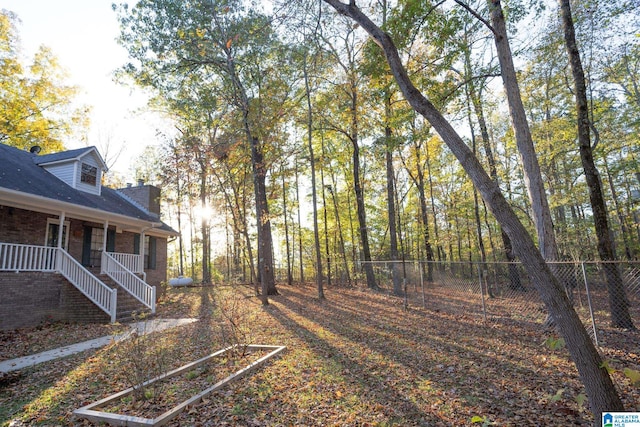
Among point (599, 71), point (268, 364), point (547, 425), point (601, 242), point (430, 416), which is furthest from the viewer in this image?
point (599, 71)

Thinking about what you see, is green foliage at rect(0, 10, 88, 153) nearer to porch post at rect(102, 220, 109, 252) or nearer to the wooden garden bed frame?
porch post at rect(102, 220, 109, 252)

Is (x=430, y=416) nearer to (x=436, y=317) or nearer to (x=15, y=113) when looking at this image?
(x=436, y=317)

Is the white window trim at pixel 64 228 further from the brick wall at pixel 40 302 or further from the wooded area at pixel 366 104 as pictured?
the wooded area at pixel 366 104

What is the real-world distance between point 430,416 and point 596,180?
21.1 feet

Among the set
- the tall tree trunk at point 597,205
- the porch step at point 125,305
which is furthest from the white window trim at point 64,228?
the tall tree trunk at point 597,205

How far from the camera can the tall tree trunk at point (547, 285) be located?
2715mm

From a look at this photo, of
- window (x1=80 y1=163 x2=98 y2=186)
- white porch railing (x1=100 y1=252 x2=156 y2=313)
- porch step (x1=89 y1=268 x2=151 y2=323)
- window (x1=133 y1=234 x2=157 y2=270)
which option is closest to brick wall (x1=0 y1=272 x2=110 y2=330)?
porch step (x1=89 y1=268 x2=151 y2=323)

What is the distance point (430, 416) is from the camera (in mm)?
3414

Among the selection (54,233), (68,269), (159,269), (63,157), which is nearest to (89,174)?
(63,157)

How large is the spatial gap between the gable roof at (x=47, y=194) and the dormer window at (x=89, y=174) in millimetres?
551

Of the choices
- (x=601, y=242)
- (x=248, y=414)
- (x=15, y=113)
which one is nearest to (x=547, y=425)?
(x=248, y=414)

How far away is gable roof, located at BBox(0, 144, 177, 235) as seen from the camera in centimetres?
872

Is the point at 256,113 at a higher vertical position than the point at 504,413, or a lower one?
higher

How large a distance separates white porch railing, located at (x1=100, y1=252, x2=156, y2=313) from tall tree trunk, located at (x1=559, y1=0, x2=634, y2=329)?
1301cm
